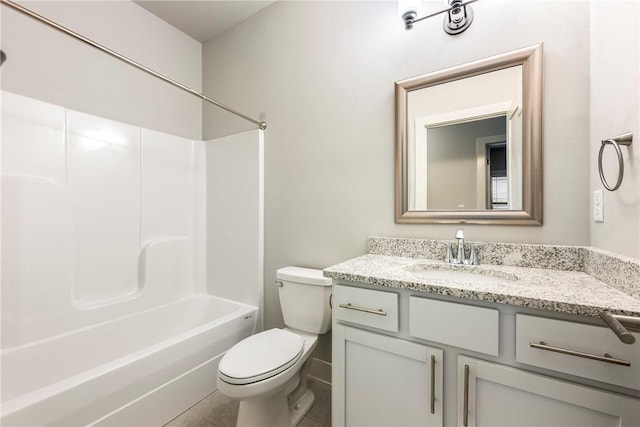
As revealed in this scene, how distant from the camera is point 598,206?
3.31 ft

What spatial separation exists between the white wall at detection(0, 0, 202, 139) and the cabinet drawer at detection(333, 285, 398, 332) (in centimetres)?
205

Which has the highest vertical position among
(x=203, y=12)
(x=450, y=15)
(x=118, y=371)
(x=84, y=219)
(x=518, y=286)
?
(x=203, y=12)

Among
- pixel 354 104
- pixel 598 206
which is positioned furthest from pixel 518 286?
pixel 354 104

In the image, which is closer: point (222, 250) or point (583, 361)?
point (583, 361)

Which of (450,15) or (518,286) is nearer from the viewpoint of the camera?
(518,286)

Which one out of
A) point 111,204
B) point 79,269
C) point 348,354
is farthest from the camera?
point 111,204

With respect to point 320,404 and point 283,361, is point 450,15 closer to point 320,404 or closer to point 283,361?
point 283,361

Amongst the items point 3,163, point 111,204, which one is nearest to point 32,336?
point 111,204

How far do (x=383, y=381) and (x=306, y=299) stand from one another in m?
0.66

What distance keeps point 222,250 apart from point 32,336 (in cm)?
115

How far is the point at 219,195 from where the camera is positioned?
2.24 metres

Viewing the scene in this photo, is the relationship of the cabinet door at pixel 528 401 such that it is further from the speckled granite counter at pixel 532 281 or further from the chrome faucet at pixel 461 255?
the chrome faucet at pixel 461 255

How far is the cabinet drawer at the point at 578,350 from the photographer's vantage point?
671 mm

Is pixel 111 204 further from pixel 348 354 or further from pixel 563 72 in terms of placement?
pixel 563 72
